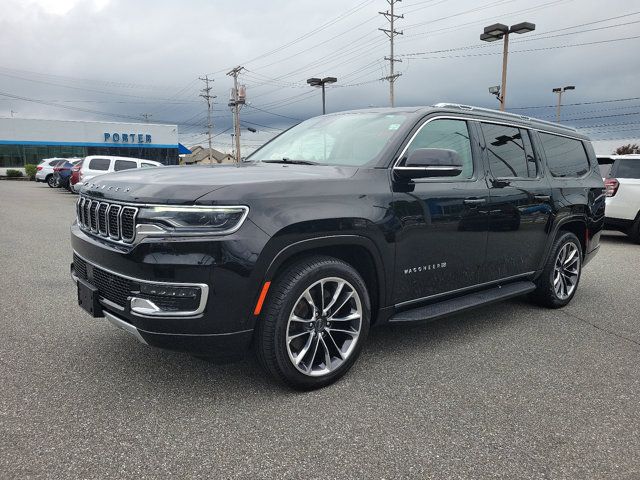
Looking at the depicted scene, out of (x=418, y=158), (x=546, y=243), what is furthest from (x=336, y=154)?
(x=546, y=243)

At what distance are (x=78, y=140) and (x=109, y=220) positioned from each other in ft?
166

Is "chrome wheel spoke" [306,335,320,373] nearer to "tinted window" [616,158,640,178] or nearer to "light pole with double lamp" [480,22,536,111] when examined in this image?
"tinted window" [616,158,640,178]

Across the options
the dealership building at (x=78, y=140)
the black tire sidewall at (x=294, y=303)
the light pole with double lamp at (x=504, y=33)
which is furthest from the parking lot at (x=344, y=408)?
the dealership building at (x=78, y=140)

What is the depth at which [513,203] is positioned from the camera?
4.28 meters

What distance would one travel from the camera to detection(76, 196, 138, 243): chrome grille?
111 inches

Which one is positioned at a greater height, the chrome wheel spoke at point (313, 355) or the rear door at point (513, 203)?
the rear door at point (513, 203)

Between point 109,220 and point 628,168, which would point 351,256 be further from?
point 628,168

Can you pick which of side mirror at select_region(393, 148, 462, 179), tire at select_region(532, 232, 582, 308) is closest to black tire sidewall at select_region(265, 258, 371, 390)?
side mirror at select_region(393, 148, 462, 179)

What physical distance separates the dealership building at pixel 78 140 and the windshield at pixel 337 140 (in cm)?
4704

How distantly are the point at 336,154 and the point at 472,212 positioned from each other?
116cm

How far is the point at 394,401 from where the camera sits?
305cm

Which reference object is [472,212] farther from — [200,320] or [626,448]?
[200,320]

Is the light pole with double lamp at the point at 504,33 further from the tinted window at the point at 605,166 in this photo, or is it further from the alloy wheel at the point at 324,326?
the alloy wheel at the point at 324,326

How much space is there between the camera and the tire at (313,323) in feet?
9.56
